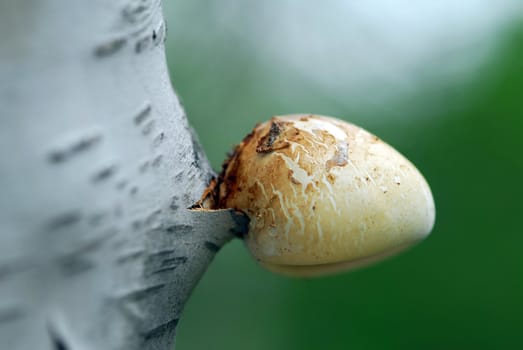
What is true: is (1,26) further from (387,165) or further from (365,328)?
(365,328)

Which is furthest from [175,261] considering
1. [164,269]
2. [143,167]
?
[143,167]

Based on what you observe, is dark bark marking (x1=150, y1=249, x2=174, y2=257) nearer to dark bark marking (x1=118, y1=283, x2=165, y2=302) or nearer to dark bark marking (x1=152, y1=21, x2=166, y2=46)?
dark bark marking (x1=118, y1=283, x2=165, y2=302)

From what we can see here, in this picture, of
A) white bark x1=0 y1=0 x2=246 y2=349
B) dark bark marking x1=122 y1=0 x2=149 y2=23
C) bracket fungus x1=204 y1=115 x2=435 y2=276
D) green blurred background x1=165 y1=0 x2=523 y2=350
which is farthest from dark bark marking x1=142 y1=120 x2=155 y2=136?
green blurred background x1=165 y1=0 x2=523 y2=350

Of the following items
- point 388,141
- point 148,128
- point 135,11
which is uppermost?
point 135,11

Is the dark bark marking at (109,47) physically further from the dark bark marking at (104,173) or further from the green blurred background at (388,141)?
the green blurred background at (388,141)

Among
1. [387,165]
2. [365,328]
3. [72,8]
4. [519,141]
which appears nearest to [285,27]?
[519,141]

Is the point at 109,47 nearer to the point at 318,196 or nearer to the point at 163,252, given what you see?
the point at 163,252
